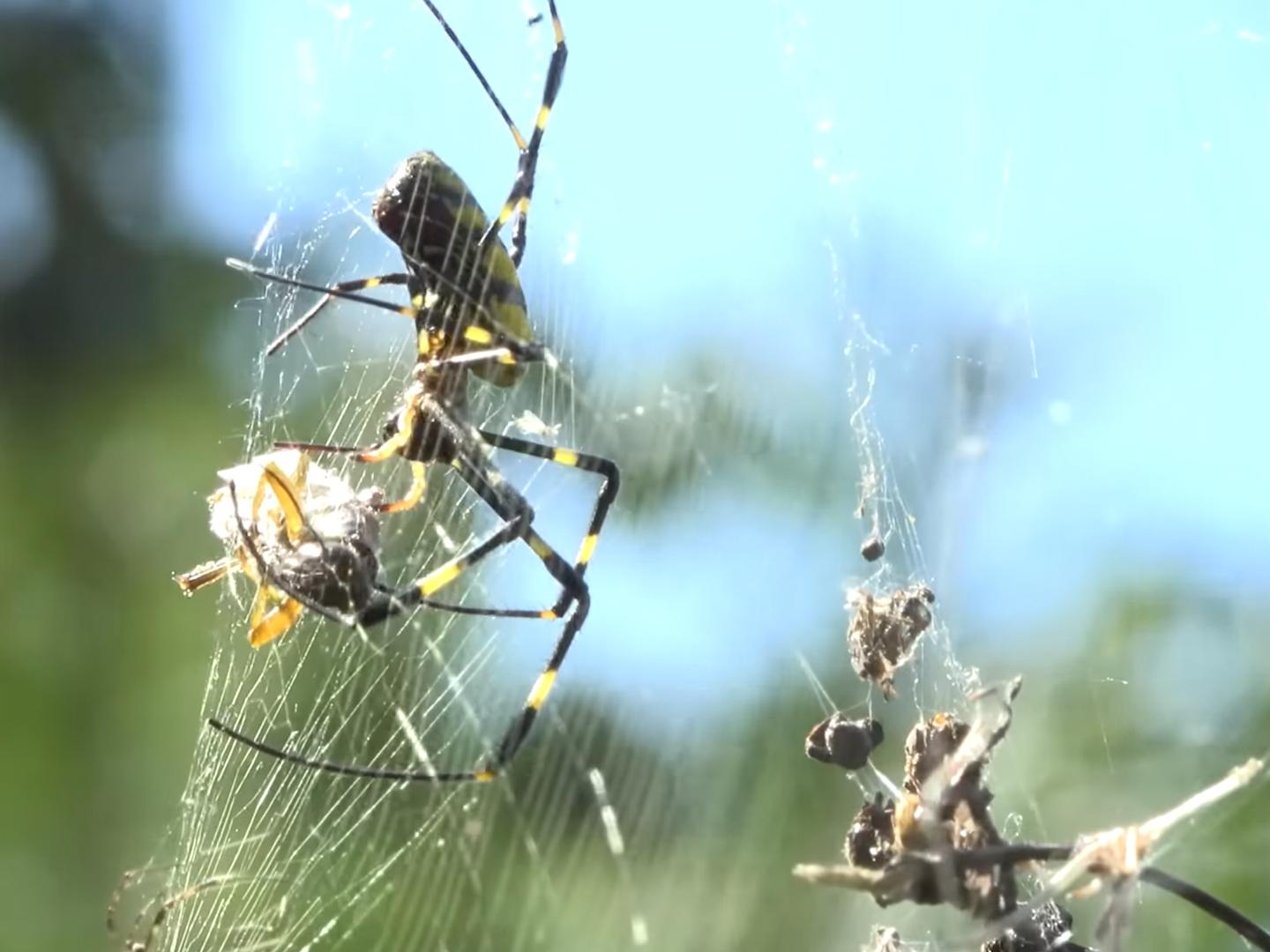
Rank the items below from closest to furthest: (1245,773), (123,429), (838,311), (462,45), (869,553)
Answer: (1245,773) < (869,553) < (462,45) < (838,311) < (123,429)

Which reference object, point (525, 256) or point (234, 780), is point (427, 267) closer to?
point (525, 256)

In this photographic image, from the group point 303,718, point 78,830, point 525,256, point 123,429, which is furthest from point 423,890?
point 123,429

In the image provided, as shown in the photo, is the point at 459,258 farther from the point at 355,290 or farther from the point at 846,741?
the point at 846,741

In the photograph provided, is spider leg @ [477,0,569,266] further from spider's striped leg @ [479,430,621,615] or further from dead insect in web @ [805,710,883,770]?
dead insect in web @ [805,710,883,770]

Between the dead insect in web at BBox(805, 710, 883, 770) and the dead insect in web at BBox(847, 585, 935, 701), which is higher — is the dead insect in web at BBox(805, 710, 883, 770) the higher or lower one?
the lower one

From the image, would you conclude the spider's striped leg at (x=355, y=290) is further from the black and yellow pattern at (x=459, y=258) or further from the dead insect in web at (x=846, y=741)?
the dead insect in web at (x=846, y=741)

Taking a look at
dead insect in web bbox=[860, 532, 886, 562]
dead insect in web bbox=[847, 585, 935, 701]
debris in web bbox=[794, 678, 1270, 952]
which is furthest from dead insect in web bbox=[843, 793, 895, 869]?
dead insect in web bbox=[860, 532, 886, 562]
